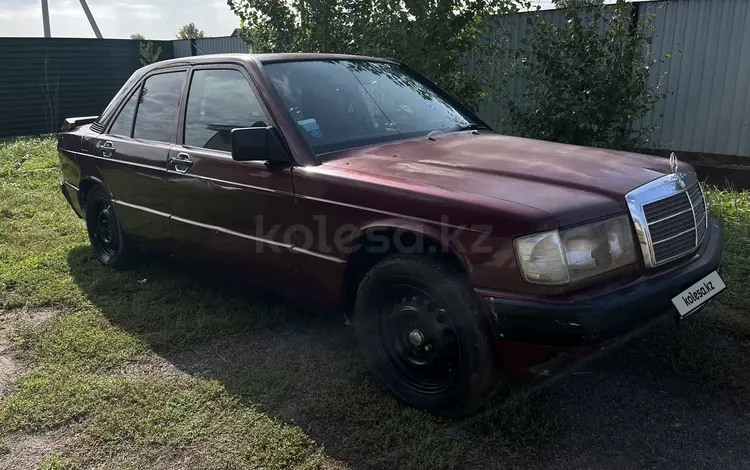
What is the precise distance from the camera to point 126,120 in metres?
4.63

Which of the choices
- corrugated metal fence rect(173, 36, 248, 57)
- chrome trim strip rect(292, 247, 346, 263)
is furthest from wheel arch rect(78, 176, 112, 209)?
corrugated metal fence rect(173, 36, 248, 57)

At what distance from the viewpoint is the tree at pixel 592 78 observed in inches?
241

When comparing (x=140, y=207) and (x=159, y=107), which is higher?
(x=159, y=107)

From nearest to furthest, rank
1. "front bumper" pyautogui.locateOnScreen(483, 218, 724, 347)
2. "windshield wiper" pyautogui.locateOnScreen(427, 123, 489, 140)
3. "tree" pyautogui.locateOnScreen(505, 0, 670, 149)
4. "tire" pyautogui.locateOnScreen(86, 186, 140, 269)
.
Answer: "front bumper" pyautogui.locateOnScreen(483, 218, 724, 347) → "windshield wiper" pyautogui.locateOnScreen(427, 123, 489, 140) → "tire" pyautogui.locateOnScreen(86, 186, 140, 269) → "tree" pyautogui.locateOnScreen(505, 0, 670, 149)

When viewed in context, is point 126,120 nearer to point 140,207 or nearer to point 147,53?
point 140,207

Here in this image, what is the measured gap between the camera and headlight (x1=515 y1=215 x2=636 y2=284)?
2352 millimetres

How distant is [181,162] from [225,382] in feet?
4.83

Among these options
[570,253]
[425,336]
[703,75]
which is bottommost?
[425,336]

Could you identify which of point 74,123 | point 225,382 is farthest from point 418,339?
point 74,123

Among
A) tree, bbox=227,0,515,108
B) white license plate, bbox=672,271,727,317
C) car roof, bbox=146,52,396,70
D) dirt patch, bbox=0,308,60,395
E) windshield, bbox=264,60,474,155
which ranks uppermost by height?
tree, bbox=227,0,515,108

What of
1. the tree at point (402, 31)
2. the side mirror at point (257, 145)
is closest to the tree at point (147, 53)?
the tree at point (402, 31)

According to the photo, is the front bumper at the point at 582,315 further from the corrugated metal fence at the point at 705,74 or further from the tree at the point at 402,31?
the corrugated metal fence at the point at 705,74

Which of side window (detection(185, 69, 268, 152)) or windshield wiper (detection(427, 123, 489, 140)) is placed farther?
windshield wiper (detection(427, 123, 489, 140))

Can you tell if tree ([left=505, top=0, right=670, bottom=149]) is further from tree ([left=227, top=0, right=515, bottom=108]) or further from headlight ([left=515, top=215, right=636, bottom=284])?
headlight ([left=515, top=215, right=636, bottom=284])
